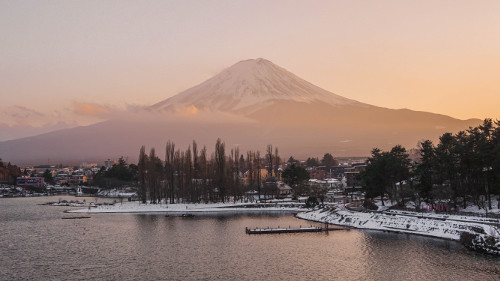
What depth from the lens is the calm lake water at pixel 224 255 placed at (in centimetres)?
3297

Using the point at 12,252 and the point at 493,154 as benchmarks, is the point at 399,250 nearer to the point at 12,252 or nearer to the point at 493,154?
the point at 493,154

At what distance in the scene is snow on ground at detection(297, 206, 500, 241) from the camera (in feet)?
143

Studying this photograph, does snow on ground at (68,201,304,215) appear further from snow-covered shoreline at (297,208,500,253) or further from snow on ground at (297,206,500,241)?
snow-covered shoreline at (297,208,500,253)

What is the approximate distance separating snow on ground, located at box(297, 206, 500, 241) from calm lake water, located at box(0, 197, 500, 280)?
196 centimetres

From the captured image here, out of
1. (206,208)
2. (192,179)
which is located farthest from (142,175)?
(206,208)

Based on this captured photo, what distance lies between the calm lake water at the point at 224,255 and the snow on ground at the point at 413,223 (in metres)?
1.96

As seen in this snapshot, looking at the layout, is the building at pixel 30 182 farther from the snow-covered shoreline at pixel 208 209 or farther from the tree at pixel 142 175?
the snow-covered shoreline at pixel 208 209

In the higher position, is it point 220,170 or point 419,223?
point 220,170

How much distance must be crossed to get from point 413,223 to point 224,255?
2219 centimetres

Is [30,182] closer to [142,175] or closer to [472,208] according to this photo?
[142,175]

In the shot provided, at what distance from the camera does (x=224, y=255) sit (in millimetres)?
39938

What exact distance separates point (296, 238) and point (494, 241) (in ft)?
60.2

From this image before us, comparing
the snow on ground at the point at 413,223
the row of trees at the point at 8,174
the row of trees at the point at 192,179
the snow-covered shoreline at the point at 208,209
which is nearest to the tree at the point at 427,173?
the snow on ground at the point at 413,223

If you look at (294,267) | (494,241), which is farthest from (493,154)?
(294,267)
